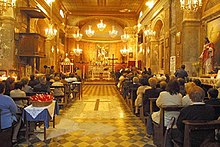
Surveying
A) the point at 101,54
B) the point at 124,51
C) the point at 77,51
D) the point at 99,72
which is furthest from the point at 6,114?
the point at 101,54

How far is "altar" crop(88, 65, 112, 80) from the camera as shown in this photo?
25.2 metres

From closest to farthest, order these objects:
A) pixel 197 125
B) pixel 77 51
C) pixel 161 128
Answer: pixel 197 125 < pixel 161 128 < pixel 77 51

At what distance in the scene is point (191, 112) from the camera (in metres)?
3.19

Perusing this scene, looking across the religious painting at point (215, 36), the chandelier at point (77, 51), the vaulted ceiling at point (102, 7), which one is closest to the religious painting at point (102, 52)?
the chandelier at point (77, 51)

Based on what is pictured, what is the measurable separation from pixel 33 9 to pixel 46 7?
588 centimetres

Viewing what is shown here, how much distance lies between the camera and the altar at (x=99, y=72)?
25234 mm

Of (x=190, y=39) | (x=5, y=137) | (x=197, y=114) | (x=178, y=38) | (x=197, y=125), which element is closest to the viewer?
(x=197, y=125)

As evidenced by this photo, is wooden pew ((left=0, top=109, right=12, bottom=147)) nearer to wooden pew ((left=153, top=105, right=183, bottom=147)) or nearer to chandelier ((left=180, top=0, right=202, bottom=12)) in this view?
wooden pew ((left=153, top=105, right=183, bottom=147))

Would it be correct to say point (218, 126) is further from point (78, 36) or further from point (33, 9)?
point (78, 36)

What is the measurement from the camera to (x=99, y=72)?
2558cm

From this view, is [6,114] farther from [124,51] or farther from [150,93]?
[124,51]

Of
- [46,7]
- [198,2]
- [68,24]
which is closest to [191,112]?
[198,2]

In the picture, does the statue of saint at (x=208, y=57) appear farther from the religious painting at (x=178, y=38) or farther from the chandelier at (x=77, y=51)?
the chandelier at (x=77, y=51)

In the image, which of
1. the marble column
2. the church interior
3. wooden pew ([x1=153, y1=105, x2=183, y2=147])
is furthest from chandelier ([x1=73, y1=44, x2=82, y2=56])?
wooden pew ([x1=153, y1=105, x2=183, y2=147])
